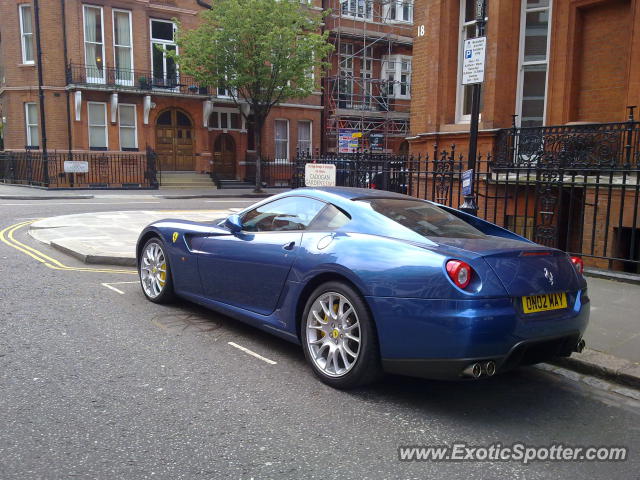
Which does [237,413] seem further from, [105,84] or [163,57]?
[163,57]

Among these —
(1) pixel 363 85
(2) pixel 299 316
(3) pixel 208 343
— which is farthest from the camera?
(1) pixel 363 85

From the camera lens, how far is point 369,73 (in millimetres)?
37406

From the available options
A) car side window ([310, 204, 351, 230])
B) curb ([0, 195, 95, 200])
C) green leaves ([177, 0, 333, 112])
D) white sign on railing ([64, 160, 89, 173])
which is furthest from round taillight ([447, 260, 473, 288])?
white sign on railing ([64, 160, 89, 173])

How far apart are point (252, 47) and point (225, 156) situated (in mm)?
9924

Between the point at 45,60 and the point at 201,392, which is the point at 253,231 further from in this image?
the point at 45,60

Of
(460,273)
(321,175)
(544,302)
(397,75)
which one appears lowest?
(544,302)

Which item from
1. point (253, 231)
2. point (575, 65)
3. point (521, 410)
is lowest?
point (521, 410)

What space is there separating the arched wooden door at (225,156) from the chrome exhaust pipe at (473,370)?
30414mm

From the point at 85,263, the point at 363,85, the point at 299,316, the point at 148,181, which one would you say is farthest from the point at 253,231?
the point at 363,85

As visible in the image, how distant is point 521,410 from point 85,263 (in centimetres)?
700

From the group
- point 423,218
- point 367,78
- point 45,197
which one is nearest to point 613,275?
point 423,218

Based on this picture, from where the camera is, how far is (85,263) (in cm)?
874

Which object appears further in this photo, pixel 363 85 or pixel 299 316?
pixel 363 85

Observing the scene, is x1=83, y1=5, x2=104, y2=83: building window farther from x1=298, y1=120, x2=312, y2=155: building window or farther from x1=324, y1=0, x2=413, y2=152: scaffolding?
x1=324, y1=0, x2=413, y2=152: scaffolding
